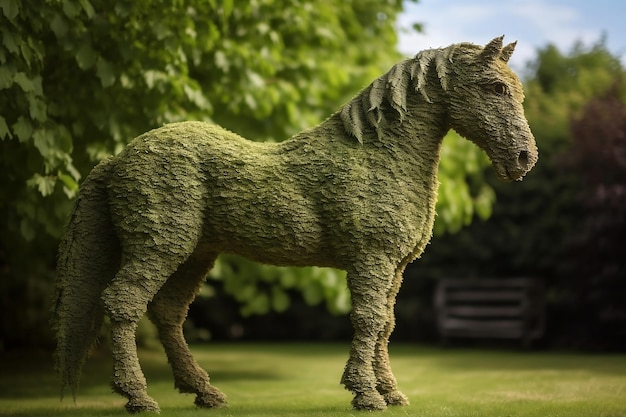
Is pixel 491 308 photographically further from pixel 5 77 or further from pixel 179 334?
pixel 5 77

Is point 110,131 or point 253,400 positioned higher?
point 110,131

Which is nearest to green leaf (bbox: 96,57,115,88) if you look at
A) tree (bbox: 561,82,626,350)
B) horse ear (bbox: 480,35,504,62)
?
horse ear (bbox: 480,35,504,62)

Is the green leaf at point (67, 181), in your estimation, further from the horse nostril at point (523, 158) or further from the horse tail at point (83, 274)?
the horse nostril at point (523, 158)

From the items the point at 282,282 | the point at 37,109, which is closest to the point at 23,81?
the point at 37,109

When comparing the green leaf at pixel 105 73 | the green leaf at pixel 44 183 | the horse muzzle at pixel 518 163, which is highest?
the green leaf at pixel 105 73

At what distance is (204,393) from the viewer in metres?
5.75

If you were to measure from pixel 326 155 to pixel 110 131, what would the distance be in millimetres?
2607

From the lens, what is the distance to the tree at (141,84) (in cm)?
634

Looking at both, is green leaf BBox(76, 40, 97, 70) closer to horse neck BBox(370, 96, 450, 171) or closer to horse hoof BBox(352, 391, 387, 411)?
horse neck BBox(370, 96, 450, 171)

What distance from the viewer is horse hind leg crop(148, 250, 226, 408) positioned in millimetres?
5746

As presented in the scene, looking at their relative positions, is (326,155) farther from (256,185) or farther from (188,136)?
(188,136)

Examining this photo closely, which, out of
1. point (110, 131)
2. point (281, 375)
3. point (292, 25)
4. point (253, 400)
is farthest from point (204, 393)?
point (292, 25)

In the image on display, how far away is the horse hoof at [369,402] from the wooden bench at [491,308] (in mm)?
8207

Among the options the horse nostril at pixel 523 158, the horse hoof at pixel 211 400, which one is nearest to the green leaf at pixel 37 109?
the horse hoof at pixel 211 400
